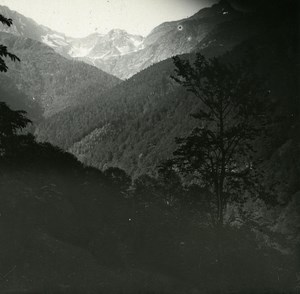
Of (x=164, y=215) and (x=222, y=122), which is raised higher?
(x=222, y=122)

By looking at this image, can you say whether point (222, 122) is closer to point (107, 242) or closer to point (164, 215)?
point (107, 242)

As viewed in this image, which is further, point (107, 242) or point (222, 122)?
point (107, 242)

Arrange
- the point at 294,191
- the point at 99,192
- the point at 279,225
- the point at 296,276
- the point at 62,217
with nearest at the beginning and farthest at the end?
the point at 296,276 → the point at 62,217 → the point at 99,192 → the point at 279,225 → the point at 294,191

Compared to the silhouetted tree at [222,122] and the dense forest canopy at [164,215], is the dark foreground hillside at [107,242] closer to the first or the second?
the dense forest canopy at [164,215]

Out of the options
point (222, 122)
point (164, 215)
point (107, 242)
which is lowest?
point (107, 242)

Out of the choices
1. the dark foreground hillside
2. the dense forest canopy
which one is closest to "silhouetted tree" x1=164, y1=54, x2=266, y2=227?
the dense forest canopy

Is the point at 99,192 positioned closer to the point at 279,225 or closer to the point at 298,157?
the point at 279,225

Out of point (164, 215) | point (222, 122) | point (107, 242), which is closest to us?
point (222, 122)

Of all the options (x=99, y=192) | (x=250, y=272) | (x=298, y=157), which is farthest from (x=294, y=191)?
(x=250, y=272)

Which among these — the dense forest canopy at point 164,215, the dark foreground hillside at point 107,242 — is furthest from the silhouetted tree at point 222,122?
the dark foreground hillside at point 107,242

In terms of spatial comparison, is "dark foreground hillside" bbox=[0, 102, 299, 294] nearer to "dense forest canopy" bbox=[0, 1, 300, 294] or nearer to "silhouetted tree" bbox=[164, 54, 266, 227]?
"dense forest canopy" bbox=[0, 1, 300, 294]

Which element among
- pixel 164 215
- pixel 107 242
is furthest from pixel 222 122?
pixel 164 215
